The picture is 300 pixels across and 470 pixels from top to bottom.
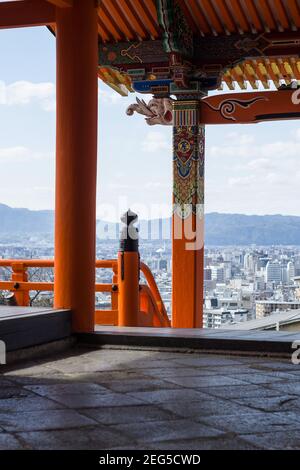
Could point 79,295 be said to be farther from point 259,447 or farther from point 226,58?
point 226,58

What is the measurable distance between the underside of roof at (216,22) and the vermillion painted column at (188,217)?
0.60m

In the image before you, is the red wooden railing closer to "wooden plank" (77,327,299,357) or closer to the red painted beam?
"wooden plank" (77,327,299,357)

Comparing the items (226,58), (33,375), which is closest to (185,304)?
(226,58)

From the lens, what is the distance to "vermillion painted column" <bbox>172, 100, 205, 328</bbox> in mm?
6996

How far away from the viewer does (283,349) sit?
161 inches

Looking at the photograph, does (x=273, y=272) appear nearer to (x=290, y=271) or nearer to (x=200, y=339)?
(x=290, y=271)

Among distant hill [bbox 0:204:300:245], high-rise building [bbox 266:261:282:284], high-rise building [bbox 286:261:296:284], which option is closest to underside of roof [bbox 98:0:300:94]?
distant hill [bbox 0:204:300:245]

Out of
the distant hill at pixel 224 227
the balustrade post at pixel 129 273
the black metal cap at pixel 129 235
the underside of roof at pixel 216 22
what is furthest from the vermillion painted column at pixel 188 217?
the black metal cap at pixel 129 235

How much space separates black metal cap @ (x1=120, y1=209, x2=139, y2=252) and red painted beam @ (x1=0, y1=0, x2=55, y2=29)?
1981mm

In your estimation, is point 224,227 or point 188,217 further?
point 224,227

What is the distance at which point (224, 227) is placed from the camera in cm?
1016

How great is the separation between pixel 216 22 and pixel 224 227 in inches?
150

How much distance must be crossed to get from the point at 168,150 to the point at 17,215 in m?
2.12

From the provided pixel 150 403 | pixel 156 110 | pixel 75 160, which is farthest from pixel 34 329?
pixel 156 110
